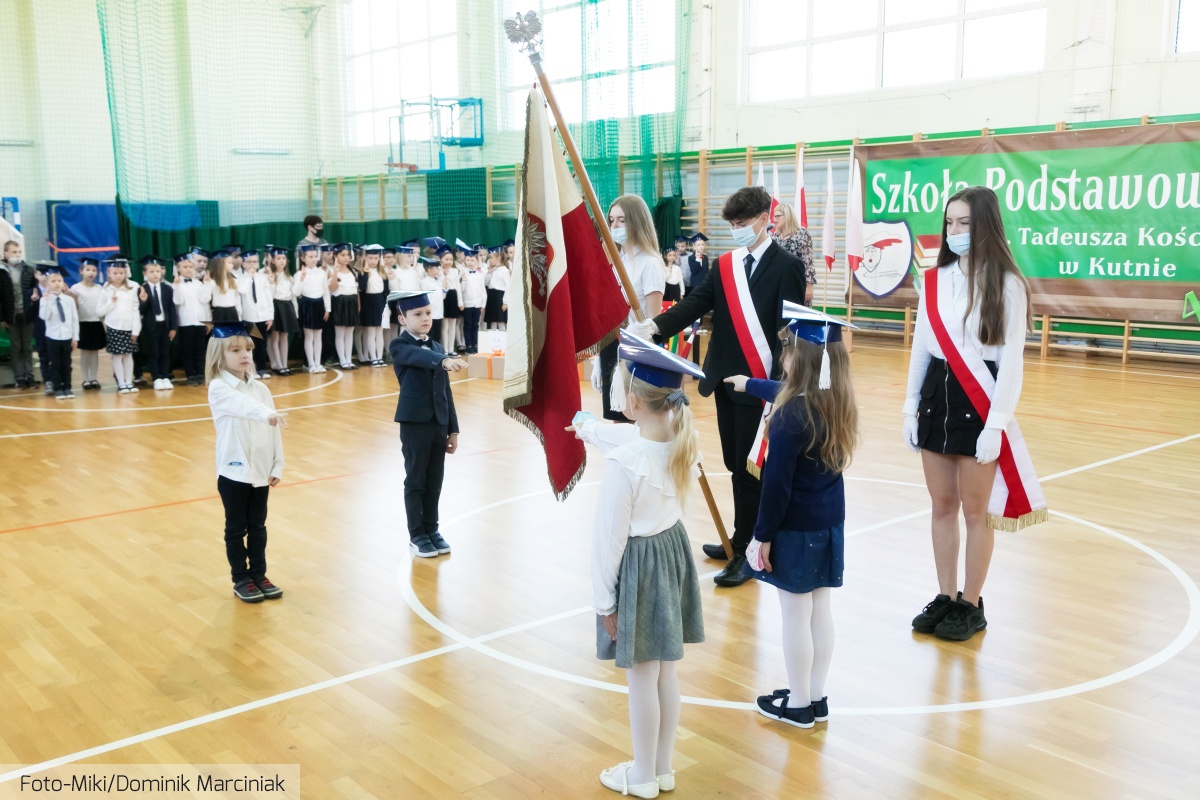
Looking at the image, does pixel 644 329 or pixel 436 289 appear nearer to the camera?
pixel 644 329

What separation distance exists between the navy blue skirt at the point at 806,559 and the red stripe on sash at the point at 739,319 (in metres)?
1.18

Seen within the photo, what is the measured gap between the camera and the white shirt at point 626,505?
2719 millimetres

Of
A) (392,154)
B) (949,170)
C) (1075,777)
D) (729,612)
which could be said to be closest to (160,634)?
(729,612)

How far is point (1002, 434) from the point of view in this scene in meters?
3.76

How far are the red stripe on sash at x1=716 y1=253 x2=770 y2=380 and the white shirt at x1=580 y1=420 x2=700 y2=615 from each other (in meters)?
1.60

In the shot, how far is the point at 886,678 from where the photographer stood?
3645 millimetres

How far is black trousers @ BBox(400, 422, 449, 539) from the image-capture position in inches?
197

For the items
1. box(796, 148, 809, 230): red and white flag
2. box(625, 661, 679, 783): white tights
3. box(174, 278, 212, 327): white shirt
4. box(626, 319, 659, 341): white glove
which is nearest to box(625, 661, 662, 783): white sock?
box(625, 661, 679, 783): white tights

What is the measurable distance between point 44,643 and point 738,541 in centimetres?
291

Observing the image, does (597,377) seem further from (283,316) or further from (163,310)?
(283,316)

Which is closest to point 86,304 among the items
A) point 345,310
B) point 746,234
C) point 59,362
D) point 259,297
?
point 59,362

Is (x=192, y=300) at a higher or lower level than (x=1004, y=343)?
lower

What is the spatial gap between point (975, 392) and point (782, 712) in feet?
4.42

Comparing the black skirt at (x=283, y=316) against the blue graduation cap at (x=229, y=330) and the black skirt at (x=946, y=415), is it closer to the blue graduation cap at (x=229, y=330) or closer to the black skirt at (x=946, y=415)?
the blue graduation cap at (x=229, y=330)
